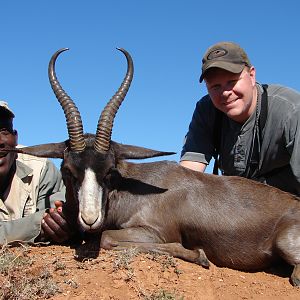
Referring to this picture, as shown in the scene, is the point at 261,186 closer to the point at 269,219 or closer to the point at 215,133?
the point at 269,219

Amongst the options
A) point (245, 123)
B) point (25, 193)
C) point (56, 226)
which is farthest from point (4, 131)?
point (245, 123)

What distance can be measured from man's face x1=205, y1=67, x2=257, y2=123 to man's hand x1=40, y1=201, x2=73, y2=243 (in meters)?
2.71

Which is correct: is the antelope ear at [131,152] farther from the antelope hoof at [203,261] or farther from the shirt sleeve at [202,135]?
the shirt sleeve at [202,135]

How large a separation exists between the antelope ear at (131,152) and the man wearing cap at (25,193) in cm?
111

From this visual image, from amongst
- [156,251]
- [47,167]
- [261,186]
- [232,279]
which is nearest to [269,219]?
[261,186]

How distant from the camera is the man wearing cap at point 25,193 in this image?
7496mm

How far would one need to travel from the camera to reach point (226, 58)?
7.84 metres

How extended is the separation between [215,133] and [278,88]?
1202 mm

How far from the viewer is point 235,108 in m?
8.02

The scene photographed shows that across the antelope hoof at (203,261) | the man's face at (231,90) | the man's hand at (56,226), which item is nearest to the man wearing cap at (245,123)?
the man's face at (231,90)

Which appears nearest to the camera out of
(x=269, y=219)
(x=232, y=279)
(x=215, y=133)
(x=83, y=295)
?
(x=83, y=295)

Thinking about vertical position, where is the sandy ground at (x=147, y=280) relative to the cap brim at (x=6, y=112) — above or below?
below

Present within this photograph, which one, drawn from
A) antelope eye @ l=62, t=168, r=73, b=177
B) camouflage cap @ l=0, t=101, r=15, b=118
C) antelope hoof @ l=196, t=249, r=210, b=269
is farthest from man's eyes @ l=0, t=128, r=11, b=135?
antelope hoof @ l=196, t=249, r=210, b=269

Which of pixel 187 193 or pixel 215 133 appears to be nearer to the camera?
pixel 187 193
